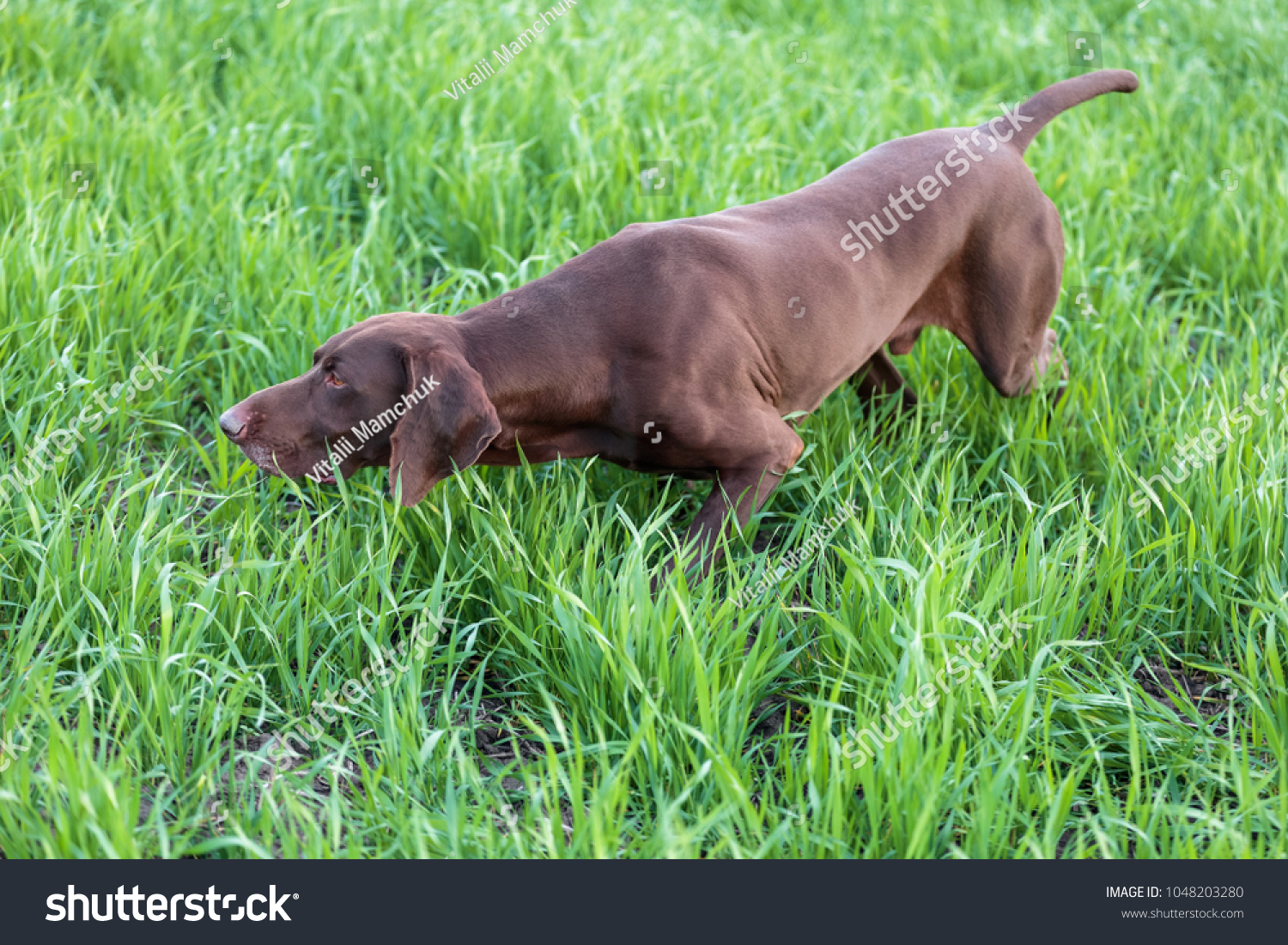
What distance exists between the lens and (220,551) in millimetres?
2871

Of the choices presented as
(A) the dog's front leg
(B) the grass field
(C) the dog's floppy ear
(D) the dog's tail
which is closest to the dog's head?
(C) the dog's floppy ear

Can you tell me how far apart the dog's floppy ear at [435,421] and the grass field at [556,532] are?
239 millimetres

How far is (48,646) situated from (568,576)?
1.20 m

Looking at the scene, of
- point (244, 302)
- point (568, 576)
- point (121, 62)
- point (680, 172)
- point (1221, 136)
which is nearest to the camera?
point (568, 576)

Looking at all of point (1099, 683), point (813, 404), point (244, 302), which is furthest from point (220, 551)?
point (1099, 683)

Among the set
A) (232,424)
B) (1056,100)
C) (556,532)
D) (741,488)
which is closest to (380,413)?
(232,424)

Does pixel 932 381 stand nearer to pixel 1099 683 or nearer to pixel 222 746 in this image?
pixel 1099 683

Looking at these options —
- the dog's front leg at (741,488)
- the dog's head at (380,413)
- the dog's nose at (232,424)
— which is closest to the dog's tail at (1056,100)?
the dog's front leg at (741,488)

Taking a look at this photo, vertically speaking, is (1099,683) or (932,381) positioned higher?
(932,381)

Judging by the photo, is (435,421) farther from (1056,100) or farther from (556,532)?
(1056,100)

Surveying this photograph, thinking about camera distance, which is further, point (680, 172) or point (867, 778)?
point (680, 172)

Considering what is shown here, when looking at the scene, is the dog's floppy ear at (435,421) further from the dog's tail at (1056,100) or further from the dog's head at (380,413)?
Result: the dog's tail at (1056,100)

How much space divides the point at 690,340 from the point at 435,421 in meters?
0.68

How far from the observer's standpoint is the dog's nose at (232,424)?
2.73 m
